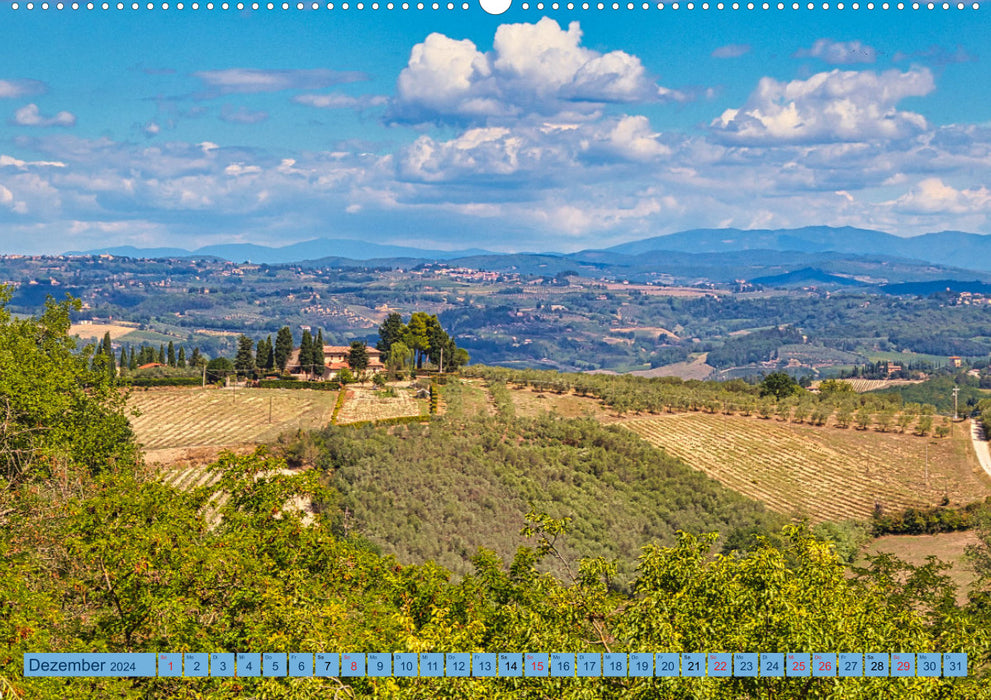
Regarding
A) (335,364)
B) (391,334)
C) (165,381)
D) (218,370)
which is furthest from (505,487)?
(335,364)

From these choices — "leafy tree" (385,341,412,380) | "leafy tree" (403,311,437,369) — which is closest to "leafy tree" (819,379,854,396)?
"leafy tree" (403,311,437,369)

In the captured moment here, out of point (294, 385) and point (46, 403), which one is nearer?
point (46, 403)

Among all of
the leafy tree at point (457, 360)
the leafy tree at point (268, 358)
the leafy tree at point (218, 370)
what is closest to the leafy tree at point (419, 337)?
the leafy tree at point (457, 360)

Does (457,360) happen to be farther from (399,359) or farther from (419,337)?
(399,359)

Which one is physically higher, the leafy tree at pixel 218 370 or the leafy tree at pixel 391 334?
the leafy tree at pixel 391 334

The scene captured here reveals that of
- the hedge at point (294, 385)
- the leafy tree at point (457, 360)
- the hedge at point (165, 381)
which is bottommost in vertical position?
the hedge at point (294, 385)

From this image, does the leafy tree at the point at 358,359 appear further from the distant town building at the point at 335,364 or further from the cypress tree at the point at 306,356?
the cypress tree at the point at 306,356

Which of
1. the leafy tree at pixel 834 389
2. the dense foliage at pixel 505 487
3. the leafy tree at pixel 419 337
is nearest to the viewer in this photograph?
the dense foliage at pixel 505 487

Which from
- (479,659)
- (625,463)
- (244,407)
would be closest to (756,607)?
(479,659)

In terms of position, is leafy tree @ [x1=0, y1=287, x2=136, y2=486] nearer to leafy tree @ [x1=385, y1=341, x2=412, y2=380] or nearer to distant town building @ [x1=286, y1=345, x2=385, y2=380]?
leafy tree @ [x1=385, y1=341, x2=412, y2=380]

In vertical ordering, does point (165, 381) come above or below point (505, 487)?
above

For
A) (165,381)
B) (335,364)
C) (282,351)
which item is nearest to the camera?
(165,381)
